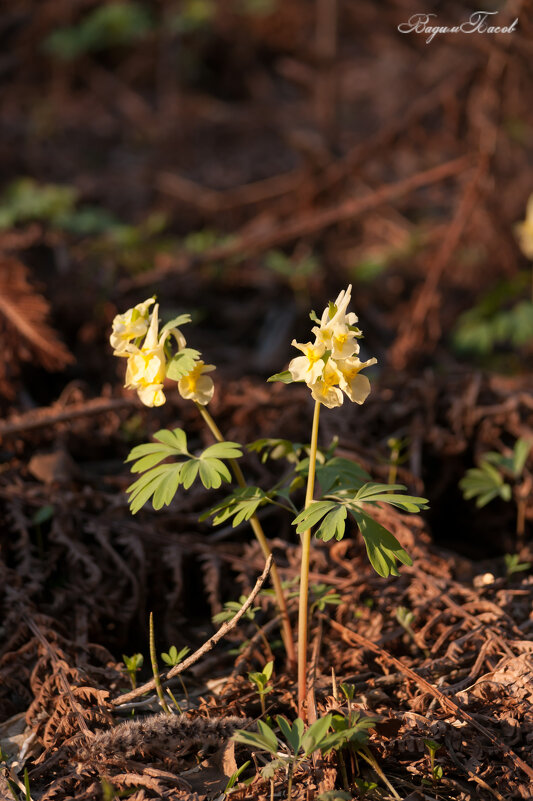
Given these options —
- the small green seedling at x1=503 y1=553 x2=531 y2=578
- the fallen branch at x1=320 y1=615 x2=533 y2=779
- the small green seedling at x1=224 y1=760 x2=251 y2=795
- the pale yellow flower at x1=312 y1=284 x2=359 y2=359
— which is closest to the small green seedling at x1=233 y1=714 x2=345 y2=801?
the small green seedling at x1=224 y1=760 x2=251 y2=795

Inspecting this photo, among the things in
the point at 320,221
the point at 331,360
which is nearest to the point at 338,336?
the point at 331,360

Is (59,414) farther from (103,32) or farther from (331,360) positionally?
(103,32)

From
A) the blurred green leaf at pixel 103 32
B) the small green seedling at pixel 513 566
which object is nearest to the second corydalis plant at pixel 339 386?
the small green seedling at pixel 513 566

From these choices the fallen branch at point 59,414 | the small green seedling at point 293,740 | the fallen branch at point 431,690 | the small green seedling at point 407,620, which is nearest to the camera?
the small green seedling at point 293,740

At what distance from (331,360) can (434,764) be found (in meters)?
1.10

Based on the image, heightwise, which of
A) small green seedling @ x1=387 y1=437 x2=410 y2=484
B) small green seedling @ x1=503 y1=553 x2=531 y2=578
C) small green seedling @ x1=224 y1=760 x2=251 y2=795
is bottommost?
small green seedling @ x1=224 y1=760 x2=251 y2=795

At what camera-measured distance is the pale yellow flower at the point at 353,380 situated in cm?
165

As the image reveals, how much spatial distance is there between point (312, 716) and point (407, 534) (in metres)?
0.88

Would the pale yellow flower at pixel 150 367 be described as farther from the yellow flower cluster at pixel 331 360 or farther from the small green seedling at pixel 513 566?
the small green seedling at pixel 513 566

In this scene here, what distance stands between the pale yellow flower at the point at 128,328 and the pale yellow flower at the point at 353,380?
1.82 feet

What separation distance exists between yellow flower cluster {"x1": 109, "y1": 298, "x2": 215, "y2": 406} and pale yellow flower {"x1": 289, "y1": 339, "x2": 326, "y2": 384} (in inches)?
9.5

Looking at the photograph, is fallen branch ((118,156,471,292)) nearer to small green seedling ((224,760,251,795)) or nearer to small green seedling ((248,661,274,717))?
small green seedling ((248,661,274,717))

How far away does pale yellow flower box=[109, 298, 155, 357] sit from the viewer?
70.1 inches

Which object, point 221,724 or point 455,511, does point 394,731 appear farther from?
point 455,511
